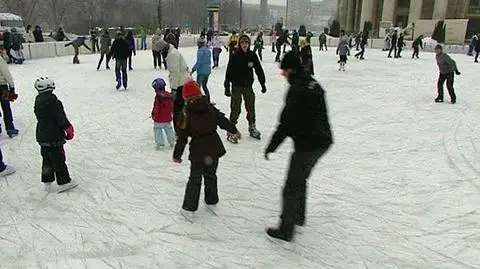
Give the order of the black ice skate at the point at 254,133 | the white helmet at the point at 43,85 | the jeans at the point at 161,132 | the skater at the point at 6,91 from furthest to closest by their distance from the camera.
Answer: the black ice skate at the point at 254,133 < the jeans at the point at 161,132 < the skater at the point at 6,91 < the white helmet at the point at 43,85

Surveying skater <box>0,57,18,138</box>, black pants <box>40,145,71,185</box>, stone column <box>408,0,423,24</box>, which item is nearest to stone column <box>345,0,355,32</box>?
stone column <box>408,0,423,24</box>

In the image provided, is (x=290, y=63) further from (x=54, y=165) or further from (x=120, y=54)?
(x=120, y=54)

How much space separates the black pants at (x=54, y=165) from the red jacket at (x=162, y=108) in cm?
189

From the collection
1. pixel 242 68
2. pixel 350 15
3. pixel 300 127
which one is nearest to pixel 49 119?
A: pixel 300 127

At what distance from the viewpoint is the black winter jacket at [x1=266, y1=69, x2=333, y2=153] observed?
3.45m

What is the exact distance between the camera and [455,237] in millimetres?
4086

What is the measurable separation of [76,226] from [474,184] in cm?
483

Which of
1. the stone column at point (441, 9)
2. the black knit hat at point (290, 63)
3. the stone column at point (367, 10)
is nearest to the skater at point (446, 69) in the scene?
the black knit hat at point (290, 63)

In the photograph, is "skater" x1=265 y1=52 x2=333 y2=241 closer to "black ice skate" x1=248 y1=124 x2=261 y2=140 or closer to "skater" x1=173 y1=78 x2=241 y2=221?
"skater" x1=173 y1=78 x2=241 y2=221

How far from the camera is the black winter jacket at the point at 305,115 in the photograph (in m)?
3.45

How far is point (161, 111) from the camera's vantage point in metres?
6.64

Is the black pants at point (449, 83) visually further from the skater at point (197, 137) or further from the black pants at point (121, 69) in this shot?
the skater at point (197, 137)

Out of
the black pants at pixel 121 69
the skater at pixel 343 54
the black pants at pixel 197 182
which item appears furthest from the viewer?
the skater at pixel 343 54

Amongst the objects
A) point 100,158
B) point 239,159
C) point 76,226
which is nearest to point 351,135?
point 239,159
